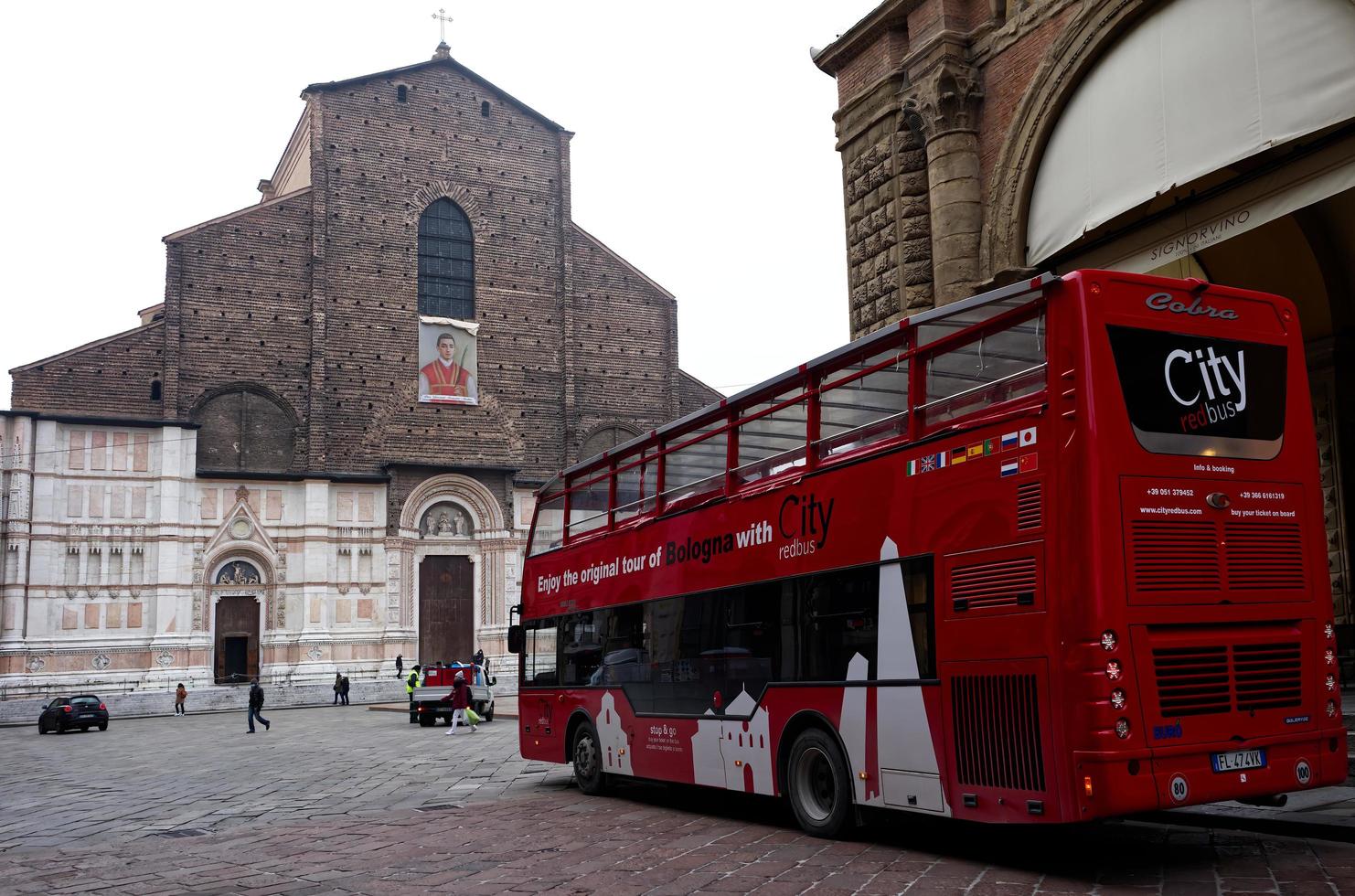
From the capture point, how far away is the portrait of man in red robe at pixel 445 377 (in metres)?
37.6

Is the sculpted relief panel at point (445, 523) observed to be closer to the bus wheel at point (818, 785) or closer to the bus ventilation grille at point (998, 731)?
the bus wheel at point (818, 785)

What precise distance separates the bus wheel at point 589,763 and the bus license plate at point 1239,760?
6.20 m

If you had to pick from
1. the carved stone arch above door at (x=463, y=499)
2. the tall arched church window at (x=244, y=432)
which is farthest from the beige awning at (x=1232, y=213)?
the tall arched church window at (x=244, y=432)

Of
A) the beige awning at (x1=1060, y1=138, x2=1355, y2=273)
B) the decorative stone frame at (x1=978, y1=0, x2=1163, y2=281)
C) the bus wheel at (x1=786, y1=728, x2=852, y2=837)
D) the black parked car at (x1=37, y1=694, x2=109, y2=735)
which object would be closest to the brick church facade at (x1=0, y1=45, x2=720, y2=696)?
the black parked car at (x1=37, y1=694, x2=109, y2=735)

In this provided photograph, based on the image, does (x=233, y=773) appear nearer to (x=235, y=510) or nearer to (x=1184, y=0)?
(x=1184, y=0)

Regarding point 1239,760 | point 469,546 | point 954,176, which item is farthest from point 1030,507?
point 469,546

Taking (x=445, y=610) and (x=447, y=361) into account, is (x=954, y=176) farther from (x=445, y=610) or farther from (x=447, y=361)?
(x=445, y=610)

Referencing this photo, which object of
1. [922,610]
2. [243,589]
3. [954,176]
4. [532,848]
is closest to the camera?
[922,610]

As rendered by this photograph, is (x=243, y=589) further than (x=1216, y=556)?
Yes

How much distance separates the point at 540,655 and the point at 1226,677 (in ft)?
25.1

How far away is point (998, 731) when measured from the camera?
6.52m

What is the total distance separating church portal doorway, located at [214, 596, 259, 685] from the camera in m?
34.4

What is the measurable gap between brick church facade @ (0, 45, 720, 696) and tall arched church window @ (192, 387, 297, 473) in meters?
0.06

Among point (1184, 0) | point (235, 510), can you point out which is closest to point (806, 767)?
point (1184, 0)
